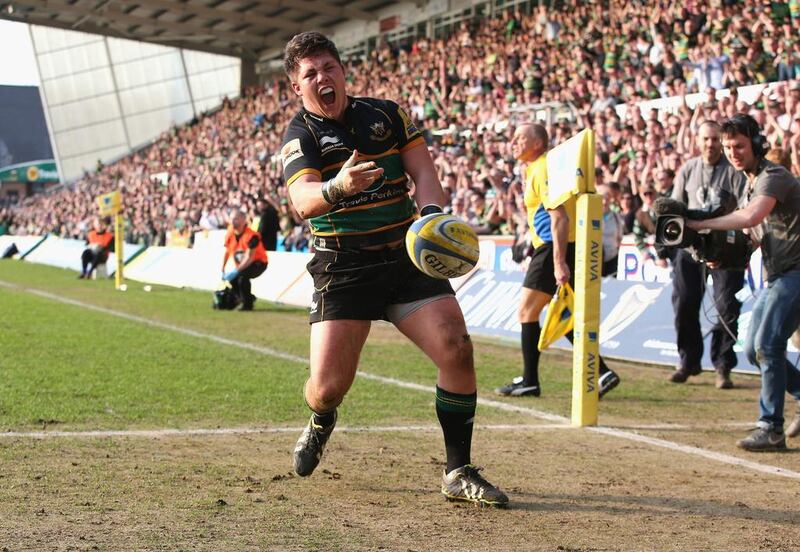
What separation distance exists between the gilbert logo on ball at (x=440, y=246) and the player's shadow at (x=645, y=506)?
1.15 m

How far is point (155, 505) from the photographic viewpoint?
4773 mm

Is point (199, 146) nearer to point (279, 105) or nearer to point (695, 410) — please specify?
point (279, 105)

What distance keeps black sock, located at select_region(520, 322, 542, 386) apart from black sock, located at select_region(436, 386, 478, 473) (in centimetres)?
377

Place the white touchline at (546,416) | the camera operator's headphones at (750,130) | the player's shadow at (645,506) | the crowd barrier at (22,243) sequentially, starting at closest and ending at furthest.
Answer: the player's shadow at (645,506) → the white touchline at (546,416) → the camera operator's headphones at (750,130) → the crowd barrier at (22,243)

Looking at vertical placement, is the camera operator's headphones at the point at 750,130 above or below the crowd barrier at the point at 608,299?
above

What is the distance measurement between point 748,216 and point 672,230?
44 cm

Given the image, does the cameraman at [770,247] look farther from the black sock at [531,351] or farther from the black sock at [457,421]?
the black sock at [531,351]

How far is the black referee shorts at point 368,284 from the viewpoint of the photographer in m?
5.08

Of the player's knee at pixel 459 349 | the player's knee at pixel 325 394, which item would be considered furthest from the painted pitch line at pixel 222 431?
the player's knee at pixel 459 349

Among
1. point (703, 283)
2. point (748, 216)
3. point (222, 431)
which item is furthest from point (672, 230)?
point (703, 283)

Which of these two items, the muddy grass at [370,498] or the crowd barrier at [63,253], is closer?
the muddy grass at [370,498]

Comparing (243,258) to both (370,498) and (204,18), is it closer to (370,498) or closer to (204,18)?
(370,498)

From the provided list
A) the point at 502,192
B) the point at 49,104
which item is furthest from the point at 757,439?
the point at 49,104

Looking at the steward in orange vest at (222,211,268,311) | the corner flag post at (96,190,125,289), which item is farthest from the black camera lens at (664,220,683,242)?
the corner flag post at (96,190,125,289)
